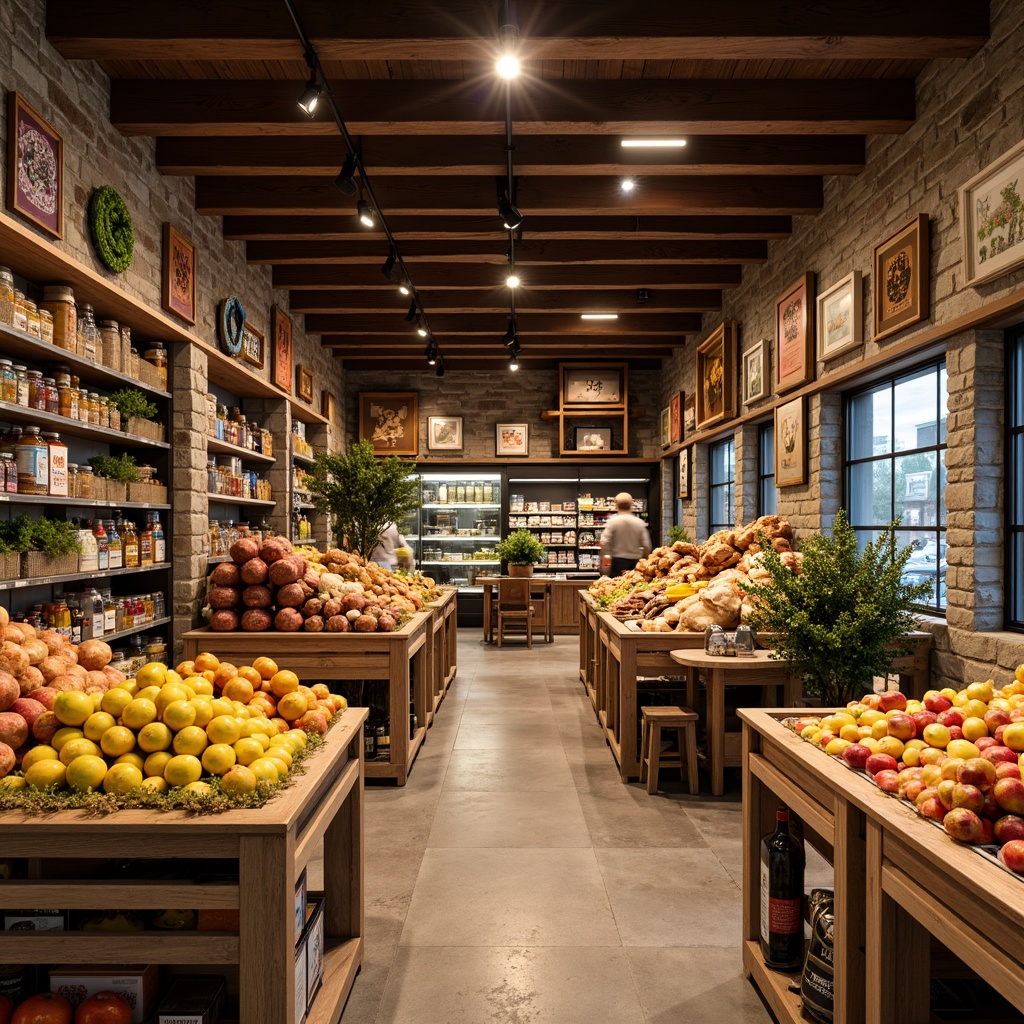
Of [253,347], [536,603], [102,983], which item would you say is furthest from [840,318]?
[536,603]

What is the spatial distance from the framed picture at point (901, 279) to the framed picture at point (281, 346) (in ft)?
16.5

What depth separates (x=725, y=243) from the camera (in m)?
6.84

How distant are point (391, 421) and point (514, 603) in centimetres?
332

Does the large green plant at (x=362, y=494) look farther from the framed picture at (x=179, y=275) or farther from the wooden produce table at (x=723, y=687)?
the wooden produce table at (x=723, y=687)

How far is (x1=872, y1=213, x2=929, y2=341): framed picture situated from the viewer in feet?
13.3

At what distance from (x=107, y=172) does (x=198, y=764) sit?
3620mm

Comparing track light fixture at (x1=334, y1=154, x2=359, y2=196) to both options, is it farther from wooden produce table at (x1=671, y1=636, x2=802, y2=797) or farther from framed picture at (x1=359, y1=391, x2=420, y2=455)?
framed picture at (x1=359, y1=391, x2=420, y2=455)

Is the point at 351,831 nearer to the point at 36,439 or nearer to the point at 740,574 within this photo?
the point at 36,439

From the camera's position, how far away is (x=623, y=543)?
836 cm

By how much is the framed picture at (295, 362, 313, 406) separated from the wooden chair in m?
3.17

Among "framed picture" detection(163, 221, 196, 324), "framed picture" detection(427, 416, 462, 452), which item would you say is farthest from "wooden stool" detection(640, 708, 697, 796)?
"framed picture" detection(427, 416, 462, 452)

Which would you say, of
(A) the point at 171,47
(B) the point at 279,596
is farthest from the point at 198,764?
(A) the point at 171,47

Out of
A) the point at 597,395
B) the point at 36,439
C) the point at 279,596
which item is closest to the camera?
the point at 36,439

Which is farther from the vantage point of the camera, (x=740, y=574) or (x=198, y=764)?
(x=740, y=574)
